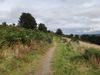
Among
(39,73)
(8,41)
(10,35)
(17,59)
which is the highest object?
(10,35)

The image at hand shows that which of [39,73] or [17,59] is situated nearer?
[39,73]

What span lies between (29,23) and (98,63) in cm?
3404

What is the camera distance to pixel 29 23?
1457 inches

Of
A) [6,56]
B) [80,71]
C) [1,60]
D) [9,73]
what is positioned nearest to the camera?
[9,73]

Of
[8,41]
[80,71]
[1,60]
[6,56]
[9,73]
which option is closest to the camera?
[9,73]

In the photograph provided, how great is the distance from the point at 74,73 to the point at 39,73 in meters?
1.67

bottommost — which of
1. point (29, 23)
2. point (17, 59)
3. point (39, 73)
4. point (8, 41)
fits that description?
point (39, 73)

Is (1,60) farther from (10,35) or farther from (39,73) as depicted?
(10,35)

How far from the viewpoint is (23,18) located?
1484 inches

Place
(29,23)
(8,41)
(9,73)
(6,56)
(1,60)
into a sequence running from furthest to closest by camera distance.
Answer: (29,23), (8,41), (6,56), (1,60), (9,73)

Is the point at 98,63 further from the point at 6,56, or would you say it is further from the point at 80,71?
the point at 6,56

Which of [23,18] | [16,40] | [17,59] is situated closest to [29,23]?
[23,18]

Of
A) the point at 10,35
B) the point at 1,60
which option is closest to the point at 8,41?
the point at 10,35

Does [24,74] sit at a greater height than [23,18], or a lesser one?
lesser
